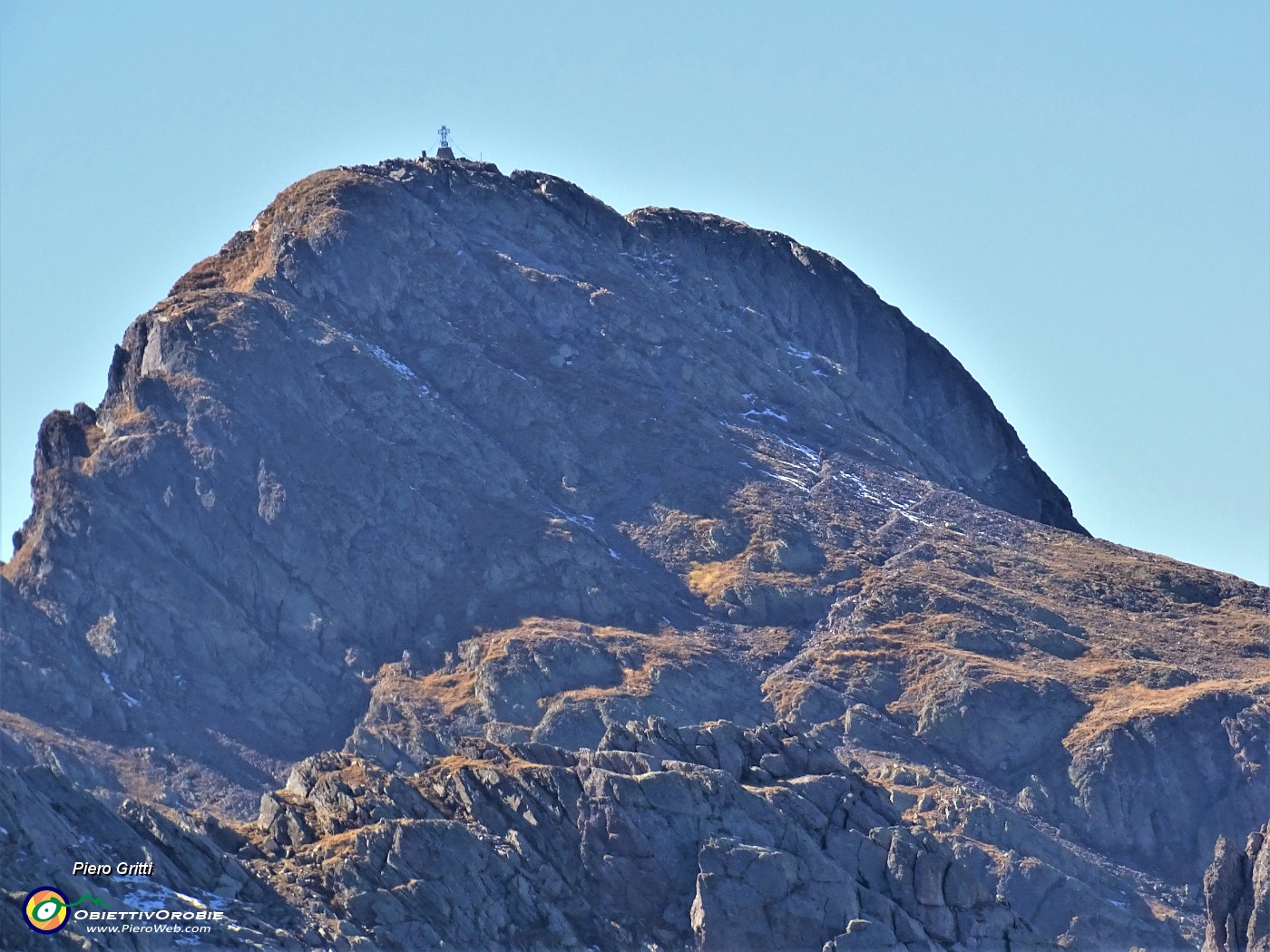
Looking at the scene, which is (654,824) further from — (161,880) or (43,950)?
(43,950)

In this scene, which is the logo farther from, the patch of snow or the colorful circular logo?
the patch of snow

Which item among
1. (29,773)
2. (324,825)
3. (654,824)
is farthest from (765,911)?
(29,773)

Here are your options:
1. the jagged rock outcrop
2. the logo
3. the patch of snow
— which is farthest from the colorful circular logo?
the jagged rock outcrop

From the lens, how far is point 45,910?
142 meters

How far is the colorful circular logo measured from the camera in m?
142

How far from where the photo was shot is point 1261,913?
592 ft

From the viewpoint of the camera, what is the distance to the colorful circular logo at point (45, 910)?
465 feet

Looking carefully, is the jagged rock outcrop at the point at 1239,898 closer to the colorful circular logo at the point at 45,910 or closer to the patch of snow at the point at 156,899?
the patch of snow at the point at 156,899

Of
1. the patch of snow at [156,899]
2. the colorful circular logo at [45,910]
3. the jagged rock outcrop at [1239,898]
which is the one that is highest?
the jagged rock outcrop at [1239,898]

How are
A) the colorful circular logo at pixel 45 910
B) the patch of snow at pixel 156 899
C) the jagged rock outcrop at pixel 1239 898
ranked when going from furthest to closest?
the jagged rock outcrop at pixel 1239 898, the patch of snow at pixel 156 899, the colorful circular logo at pixel 45 910

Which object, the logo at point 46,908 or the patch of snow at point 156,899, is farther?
the patch of snow at point 156,899

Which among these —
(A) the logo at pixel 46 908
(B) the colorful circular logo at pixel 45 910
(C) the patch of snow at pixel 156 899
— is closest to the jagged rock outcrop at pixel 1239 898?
(C) the patch of snow at pixel 156 899

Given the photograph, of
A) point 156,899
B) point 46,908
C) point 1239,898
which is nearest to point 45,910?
point 46,908

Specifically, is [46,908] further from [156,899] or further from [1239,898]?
[1239,898]
